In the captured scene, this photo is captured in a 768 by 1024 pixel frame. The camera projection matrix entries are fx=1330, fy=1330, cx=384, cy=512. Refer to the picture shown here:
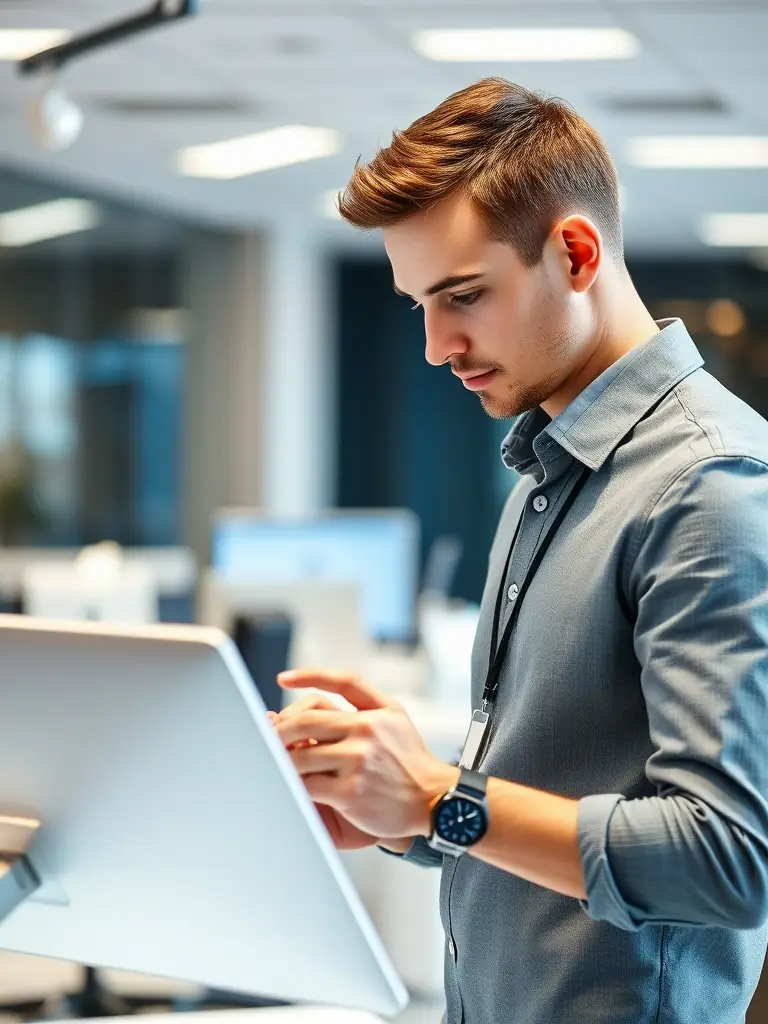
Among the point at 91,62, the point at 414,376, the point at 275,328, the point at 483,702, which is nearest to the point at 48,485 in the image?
the point at 275,328

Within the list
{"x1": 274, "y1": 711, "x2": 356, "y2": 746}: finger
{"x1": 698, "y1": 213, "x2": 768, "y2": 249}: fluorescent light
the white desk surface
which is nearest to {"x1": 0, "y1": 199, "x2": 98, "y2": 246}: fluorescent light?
{"x1": 698, "y1": 213, "x2": 768, "y2": 249}: fluorescent light

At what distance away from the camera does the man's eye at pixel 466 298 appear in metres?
1.12

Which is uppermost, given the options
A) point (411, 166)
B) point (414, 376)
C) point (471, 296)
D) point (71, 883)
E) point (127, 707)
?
point (411, 166)

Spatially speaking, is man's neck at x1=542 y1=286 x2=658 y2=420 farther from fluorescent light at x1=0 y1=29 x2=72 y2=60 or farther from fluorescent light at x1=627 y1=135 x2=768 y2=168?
fluorescent light at x1=627 y1=135 x2=768 y2=168

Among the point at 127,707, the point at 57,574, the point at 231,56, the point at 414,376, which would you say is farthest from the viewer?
the point at 414,376

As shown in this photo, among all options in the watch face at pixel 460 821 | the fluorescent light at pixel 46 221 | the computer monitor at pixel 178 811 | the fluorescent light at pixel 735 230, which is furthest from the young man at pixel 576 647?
the fluorescent light at pixel 735 230

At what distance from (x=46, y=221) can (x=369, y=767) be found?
6664 mm

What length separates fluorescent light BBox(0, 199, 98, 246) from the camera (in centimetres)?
683

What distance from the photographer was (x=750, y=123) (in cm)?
581

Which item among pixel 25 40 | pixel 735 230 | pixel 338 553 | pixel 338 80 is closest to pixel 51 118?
pixel 25 40

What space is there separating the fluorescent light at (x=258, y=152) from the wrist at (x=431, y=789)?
5404 millimetres

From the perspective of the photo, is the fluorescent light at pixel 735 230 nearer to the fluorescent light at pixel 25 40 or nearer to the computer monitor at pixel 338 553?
the computer monitor at pixel 338 553

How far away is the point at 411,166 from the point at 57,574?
3.48 m

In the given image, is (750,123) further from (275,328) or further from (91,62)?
(275,328)
